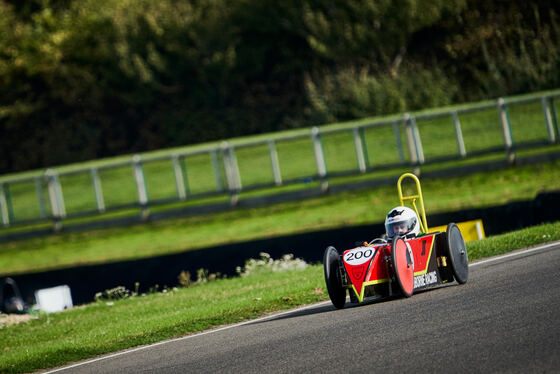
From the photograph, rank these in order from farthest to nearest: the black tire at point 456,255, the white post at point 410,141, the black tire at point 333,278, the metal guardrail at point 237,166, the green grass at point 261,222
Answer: the white post at point 410,141 → the metal guardrail at point 237,166 → the green grass at point 261,222 → the black tire at point 456,255 → the black tire at point 333,278

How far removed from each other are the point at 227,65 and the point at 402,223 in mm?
31061

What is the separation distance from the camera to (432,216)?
2203 cm

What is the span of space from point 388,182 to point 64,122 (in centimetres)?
2264

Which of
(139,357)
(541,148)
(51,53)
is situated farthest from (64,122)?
(139,357)

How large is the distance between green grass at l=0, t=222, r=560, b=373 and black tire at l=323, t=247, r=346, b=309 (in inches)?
65.8

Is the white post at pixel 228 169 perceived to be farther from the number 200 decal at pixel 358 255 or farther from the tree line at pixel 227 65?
the number 200 decal at pixel 358 255

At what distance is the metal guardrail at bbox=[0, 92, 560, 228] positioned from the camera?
1017 inches

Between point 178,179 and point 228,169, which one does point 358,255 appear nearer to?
point 228,169

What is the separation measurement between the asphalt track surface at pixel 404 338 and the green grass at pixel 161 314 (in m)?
0.83

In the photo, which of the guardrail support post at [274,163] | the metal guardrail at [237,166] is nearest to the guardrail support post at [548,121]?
the metal guardrail at [237,166]

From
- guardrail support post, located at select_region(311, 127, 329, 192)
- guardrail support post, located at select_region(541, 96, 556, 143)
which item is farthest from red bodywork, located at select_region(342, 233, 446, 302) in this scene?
guardrail support post, located at select_region(311, 127, 329, 192)

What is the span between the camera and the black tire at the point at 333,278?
10.4 m

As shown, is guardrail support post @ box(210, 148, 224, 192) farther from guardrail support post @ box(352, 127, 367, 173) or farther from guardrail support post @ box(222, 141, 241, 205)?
guardrail support post @ box(352, 127, 367, 173)

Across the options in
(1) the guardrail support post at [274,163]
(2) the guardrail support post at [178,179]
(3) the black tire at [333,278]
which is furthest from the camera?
(2) the guardrail support post at [178,179]
